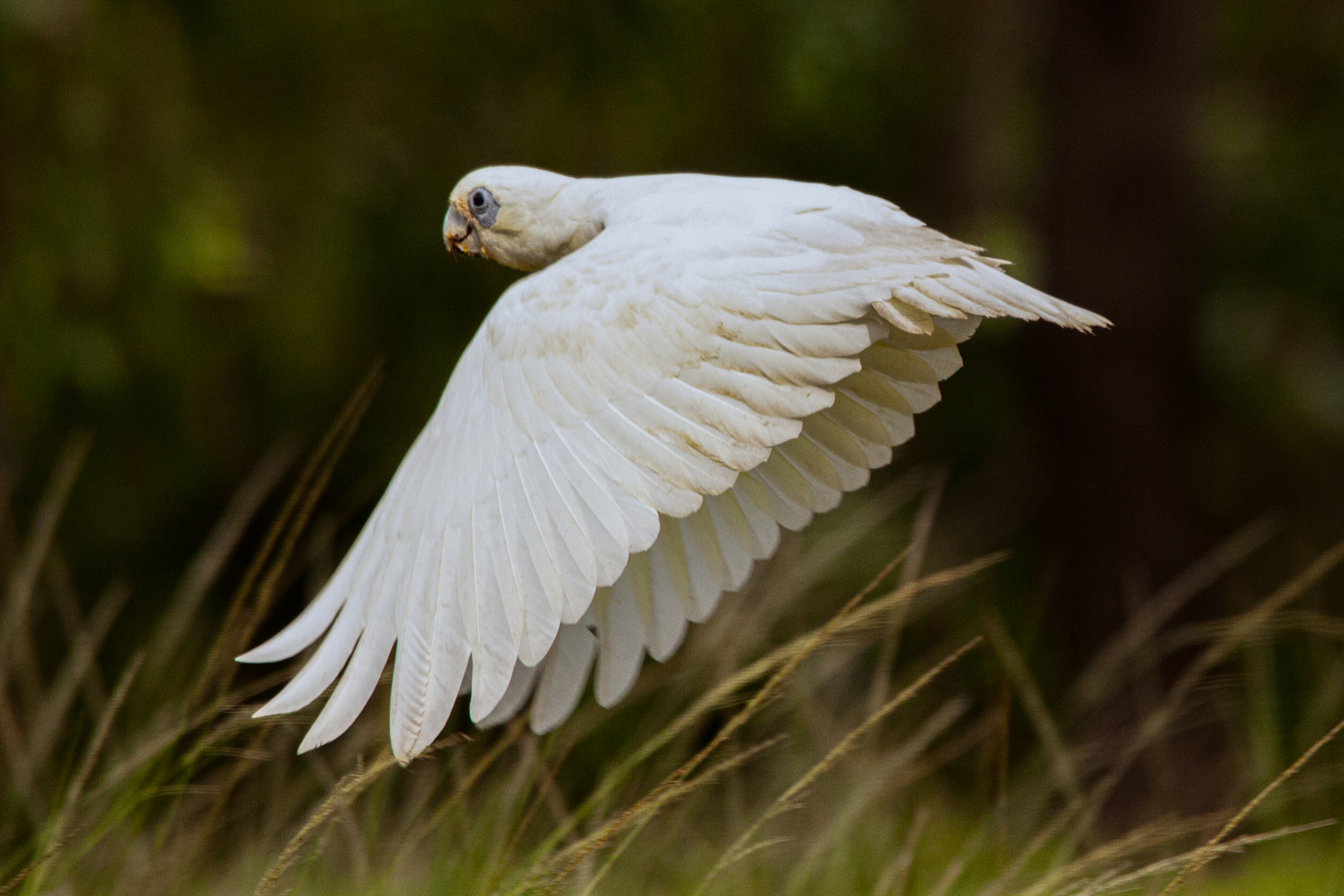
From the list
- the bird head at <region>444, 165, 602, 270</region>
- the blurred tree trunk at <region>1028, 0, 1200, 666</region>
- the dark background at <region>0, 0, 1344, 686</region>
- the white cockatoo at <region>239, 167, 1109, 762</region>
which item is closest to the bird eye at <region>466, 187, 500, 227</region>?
the bird head at <region>444, 165, 602, 270</region>

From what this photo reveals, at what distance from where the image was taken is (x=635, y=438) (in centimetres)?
149

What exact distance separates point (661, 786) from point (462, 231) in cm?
102

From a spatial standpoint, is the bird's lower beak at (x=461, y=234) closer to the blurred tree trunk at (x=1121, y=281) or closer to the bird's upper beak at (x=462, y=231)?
the bird's upper beak at (x=462, y=231)

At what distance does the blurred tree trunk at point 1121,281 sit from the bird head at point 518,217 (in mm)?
2220

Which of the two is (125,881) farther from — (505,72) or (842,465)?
(505,72)

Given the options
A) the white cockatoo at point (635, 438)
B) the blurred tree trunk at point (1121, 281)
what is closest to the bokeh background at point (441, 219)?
the blurred tree trunk at point (1121, 281)

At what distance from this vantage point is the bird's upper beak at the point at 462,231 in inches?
83.4

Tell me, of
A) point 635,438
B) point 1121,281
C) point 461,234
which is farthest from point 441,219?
point 635,438

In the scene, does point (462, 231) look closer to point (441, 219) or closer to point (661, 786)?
point (661, 786)

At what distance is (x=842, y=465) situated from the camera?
1744 millimetres

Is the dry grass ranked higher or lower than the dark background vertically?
lower

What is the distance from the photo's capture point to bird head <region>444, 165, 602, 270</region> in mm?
2033

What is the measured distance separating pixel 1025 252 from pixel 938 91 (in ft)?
5.82

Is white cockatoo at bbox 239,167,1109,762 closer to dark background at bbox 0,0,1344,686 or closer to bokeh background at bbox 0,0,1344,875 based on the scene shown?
bokeh background at bbox 0,0,1344,875
